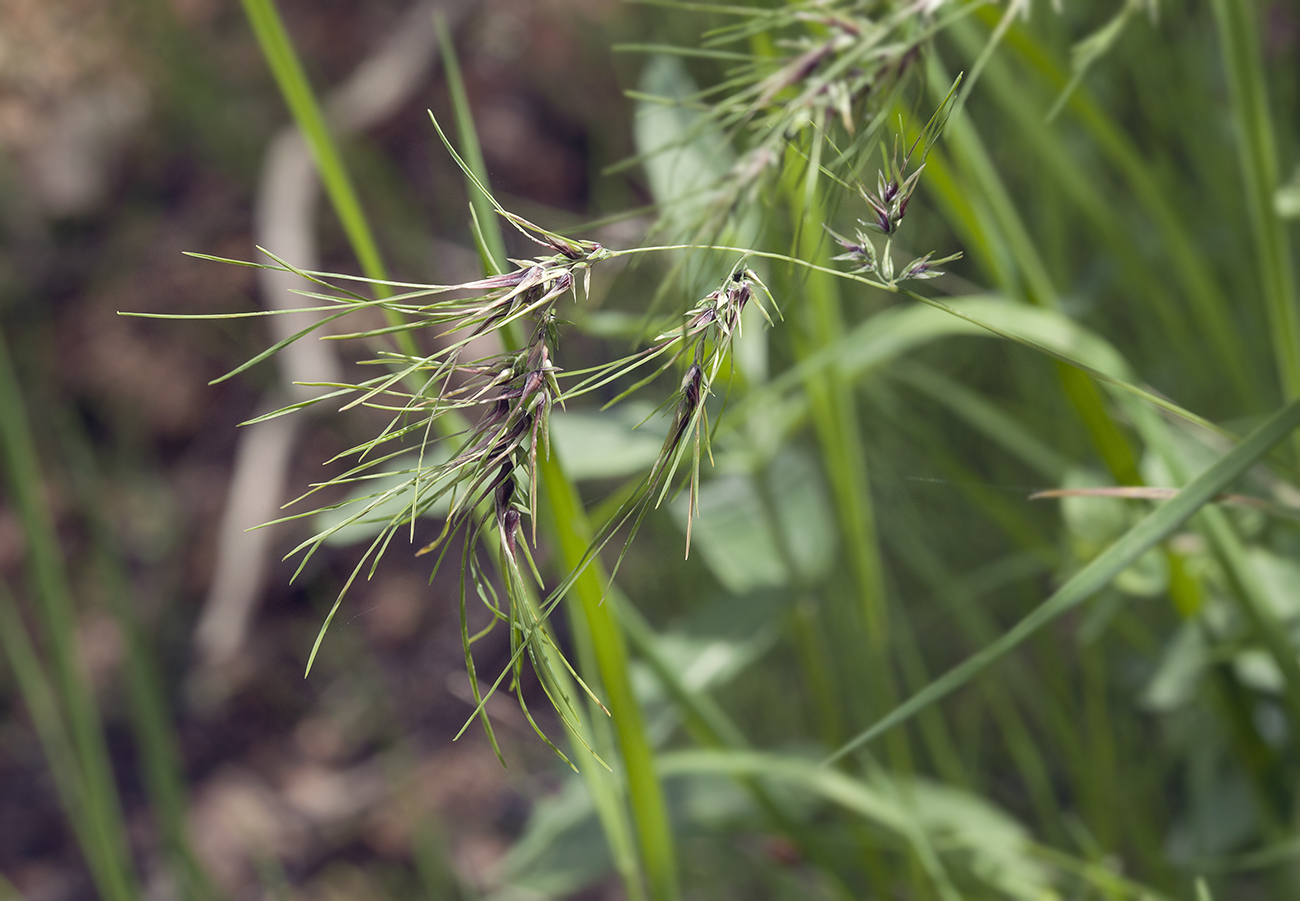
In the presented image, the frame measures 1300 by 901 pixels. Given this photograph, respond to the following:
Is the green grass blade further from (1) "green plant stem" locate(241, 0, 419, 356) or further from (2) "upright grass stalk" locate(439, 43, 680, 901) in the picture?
(1) "green plant stem" locate(241, 0, 419, 356)

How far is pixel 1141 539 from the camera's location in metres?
0.29

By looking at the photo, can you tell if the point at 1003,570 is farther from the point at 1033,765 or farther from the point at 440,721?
the point at 440,721

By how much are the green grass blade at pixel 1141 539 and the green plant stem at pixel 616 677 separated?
0.30 feet

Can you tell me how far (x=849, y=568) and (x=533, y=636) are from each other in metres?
0.57

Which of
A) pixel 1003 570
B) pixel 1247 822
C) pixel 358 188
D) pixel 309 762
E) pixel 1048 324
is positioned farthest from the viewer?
pixel 358 188

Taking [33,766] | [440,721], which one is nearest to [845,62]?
[440,721]

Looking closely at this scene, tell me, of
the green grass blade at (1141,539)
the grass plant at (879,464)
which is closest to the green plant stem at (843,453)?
the grass plant at (879,464)

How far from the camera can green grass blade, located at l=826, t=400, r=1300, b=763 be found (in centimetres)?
27

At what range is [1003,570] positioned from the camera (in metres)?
0.67

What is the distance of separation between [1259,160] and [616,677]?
15.0 inches

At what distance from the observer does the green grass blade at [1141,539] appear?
273 millimetres

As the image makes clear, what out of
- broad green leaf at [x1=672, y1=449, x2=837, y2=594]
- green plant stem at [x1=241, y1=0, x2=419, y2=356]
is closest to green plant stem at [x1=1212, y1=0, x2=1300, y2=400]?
broad green leaf at [x1=672, y1=449, x2=837, y2=594]

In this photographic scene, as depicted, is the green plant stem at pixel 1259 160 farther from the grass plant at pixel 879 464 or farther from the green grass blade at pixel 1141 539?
the green grass blade at pixel 1141 539

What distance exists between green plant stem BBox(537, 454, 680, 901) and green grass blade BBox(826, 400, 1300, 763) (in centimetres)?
9
